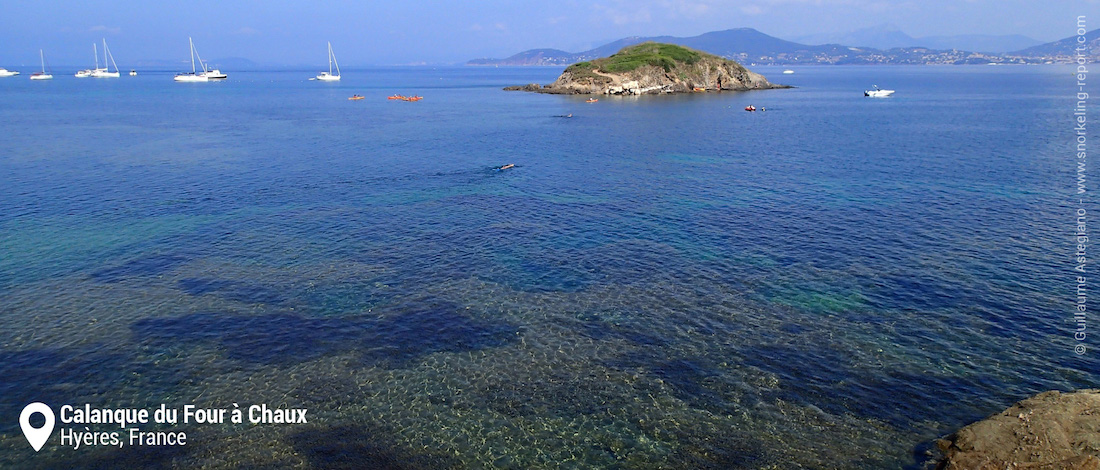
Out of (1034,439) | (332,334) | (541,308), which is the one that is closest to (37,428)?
(332,334)

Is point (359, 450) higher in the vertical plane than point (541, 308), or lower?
lower

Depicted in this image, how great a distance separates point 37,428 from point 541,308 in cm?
3064

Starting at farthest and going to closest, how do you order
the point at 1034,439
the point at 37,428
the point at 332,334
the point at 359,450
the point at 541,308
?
the point at 541,308 < the point at 332,334 < the point at 37,428 < the point at 359,450 < the point at 1034,439

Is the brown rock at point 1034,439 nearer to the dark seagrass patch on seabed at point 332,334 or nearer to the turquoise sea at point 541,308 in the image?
the turquoise sea at point 541,308

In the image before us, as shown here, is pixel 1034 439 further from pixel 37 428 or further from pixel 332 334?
pixel 37 428

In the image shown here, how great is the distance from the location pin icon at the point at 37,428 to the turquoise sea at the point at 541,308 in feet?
1.83

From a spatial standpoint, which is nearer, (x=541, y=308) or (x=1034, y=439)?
(x=1034, y=439)

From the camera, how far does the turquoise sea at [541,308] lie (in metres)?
33.2

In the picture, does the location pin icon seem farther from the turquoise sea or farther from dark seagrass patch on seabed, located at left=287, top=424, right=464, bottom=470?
dark seagrass patch on seabed, located at left=287, top=424, right=464, bottom=470

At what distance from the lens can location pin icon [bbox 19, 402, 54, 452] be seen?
32.6m

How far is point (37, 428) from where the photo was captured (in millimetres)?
33500

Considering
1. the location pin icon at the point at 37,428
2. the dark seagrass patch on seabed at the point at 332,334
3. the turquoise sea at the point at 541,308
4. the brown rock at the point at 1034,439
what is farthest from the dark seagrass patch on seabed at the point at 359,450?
the brown rock at the point at 1034,439

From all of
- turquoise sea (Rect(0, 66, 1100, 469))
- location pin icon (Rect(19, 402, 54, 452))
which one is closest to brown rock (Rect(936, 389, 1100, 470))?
turquoise sea (Rect(0, 66, 1100, 469))

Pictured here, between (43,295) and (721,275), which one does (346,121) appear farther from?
(721,275)
